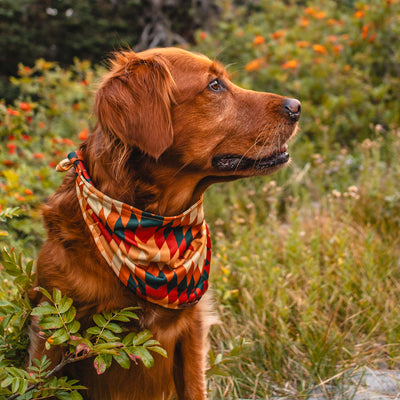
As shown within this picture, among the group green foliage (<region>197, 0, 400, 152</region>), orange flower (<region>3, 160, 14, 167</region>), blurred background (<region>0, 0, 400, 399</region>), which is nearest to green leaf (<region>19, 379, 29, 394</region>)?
blurred background (<region>0, 0, 400, 399</region>)

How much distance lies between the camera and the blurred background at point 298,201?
2.38 m

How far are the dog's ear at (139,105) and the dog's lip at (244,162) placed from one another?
26cm

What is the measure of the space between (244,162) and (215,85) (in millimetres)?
371

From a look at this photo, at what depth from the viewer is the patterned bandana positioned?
173 cm

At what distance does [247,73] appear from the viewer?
568cm

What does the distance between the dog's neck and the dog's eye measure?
405 mm

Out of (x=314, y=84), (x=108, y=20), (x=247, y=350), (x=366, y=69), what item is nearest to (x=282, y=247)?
(x=247, y=350)

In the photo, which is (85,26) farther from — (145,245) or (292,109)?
(145,245)

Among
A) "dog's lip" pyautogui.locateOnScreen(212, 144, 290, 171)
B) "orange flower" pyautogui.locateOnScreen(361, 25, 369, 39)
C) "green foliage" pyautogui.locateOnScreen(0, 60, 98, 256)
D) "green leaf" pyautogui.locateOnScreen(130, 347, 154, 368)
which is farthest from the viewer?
"orange flower" pyautogui.locateOnScreen(361, 25, 369, 39)

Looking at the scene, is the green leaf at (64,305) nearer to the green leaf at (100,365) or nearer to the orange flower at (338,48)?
the green leaf at (100,365)

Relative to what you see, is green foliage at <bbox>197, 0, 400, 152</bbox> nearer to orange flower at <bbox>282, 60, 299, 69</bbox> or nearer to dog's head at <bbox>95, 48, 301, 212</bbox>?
orange flower at <bbox>282, 60, 299, 69</bbox>

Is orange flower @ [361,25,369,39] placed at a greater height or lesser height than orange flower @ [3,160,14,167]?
greater

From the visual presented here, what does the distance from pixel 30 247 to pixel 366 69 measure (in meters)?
4.29

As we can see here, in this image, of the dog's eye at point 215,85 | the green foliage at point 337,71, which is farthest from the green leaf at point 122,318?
the green foliage at point 337,71
